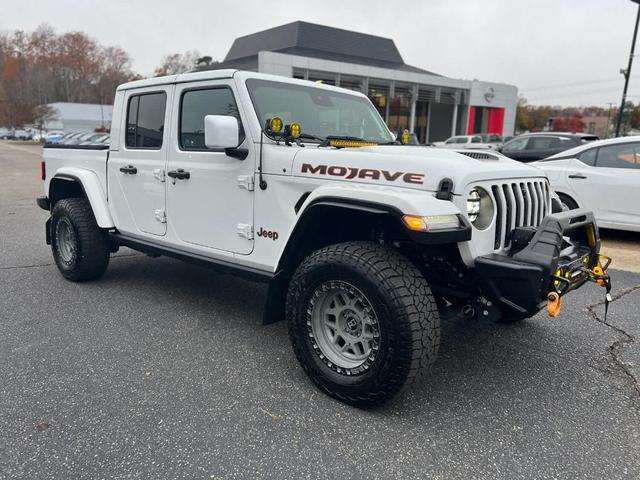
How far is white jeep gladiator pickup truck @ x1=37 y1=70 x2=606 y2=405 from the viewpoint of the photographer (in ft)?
8.86

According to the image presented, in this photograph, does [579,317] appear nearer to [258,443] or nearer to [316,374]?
[316,374]

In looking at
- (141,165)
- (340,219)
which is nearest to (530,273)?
(340,219)

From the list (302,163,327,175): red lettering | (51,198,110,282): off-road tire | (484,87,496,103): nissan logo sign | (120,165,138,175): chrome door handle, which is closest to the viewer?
(302,163,327,175): red lettering

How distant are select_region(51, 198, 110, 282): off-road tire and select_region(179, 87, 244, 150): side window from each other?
5.12ft

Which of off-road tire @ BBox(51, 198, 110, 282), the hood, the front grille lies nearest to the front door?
the hood

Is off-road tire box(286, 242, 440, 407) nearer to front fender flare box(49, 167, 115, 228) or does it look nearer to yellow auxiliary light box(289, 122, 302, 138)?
yellow auxiliary light box(289, 122, 302, 138)

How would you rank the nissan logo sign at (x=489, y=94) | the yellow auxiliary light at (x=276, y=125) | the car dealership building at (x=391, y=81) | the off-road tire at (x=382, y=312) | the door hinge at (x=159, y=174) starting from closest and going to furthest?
the off-road tire at (x=382, y=312)
the yellow auxiliary light at (x=276, y=125)
the door hinge at (x=159, y=174)
the car dealership building at (x=391, y=81)
the nissan logo sign at (x=489, y=94)

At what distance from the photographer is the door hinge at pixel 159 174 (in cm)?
416

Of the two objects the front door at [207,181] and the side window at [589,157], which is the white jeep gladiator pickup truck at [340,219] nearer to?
the front door at [207,181]

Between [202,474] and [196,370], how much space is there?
3.48ft

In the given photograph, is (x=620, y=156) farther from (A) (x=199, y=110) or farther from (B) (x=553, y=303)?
(A) (x=199, y=110)

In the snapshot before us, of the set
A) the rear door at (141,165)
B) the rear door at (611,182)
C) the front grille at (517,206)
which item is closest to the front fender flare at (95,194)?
the rear door at (141,165)

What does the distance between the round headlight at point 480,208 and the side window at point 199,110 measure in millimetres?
1707

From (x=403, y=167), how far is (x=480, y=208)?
50 centimetres
